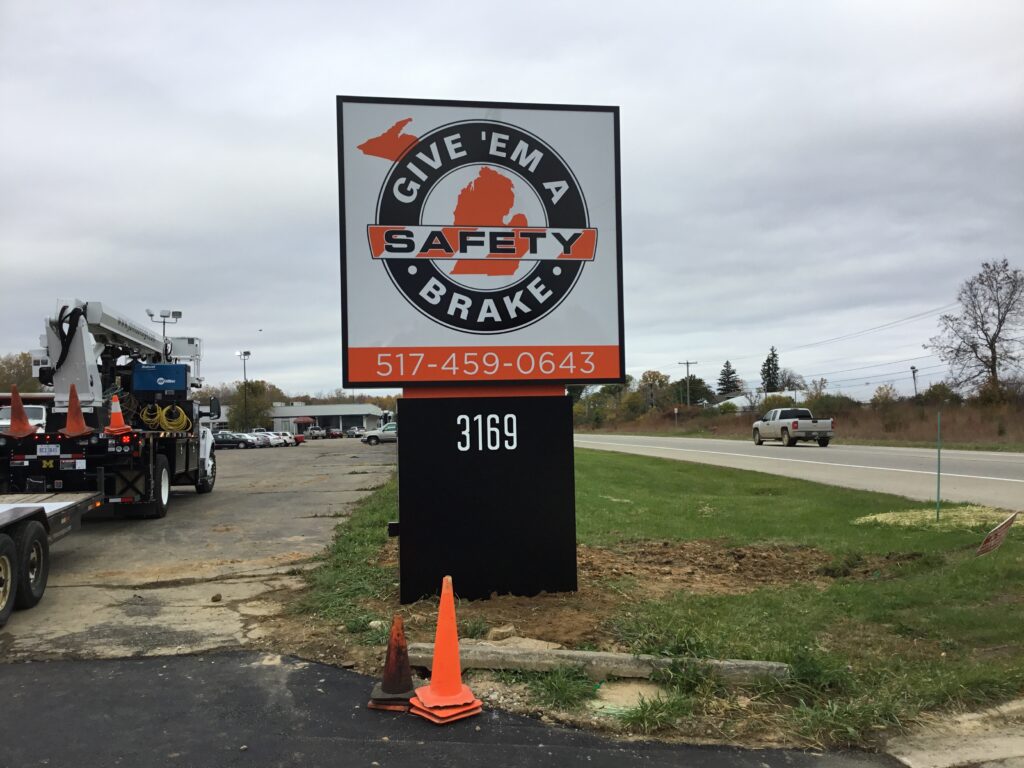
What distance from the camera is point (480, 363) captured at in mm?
6559

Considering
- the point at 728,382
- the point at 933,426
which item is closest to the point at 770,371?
the point at 728,382

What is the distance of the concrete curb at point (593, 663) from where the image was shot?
14.8 ft

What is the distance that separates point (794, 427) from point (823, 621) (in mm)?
30083

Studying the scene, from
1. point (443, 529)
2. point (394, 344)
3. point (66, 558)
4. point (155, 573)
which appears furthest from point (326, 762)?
point (66, 558)

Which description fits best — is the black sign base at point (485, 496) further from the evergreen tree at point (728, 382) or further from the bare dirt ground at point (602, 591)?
the evergreen tree at point (728, 382)

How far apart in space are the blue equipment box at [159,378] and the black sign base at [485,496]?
10.1 m

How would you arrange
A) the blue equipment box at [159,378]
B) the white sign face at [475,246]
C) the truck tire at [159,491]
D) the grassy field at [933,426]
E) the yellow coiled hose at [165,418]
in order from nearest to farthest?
the white sign face at [475,246] → the truck tire at [159,491] → the yellow coiled hose at [165,418] → the blue equipment box at [159,378] → the grassy field at [933,426]

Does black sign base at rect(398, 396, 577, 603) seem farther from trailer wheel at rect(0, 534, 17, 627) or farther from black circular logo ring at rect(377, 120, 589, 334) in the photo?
trailer wheel at rect(0, 534, 17, 627)

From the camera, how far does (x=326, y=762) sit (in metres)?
3.65

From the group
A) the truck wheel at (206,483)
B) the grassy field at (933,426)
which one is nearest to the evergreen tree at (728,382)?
the grassy field at (933,426)

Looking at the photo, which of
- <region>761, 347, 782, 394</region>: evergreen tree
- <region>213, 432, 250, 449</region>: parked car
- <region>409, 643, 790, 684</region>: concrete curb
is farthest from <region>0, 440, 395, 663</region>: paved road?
<region>761, 347, 782, 394</region>: evergreen tree

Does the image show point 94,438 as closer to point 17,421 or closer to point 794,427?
point 17,421

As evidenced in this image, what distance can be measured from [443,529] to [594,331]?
220cm

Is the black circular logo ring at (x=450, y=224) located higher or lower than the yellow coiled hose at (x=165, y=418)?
higher
